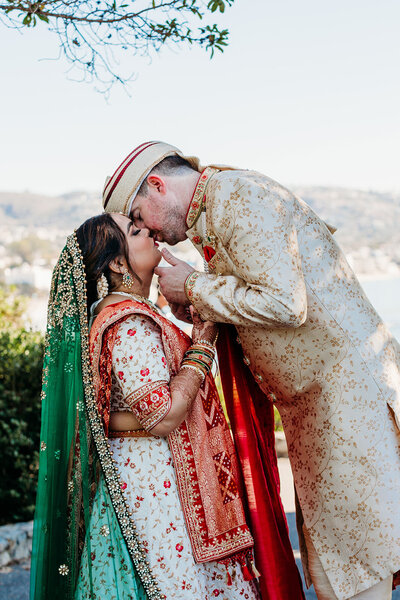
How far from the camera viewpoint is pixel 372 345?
2.31 meters

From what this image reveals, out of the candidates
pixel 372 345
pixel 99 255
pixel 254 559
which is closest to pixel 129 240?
pixel 99 255

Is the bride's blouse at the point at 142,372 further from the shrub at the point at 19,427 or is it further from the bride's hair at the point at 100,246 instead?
the shrub at the point at 19,427

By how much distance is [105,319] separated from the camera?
Result: 2258 mm

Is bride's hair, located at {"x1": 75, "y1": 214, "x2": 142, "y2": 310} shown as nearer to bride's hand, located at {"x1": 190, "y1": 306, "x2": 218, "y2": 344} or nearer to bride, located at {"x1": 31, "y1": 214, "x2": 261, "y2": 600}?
bride, located at {"x1": 31, "y1": 214, "x2": 261, "y2": 600}

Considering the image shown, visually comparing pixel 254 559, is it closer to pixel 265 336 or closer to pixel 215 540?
pixel 215 540

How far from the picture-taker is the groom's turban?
8.00 ft

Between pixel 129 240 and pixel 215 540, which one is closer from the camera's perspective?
pixel 215 540

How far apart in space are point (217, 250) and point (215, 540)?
1024 millimetres

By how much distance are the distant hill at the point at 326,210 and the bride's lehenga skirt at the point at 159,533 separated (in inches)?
3306

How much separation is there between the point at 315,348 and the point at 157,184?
855 millimetres

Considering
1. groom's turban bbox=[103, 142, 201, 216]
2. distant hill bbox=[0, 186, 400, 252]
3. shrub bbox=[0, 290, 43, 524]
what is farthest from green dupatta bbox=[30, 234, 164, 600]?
distant hill bbox=[0, 186, 400, 252]

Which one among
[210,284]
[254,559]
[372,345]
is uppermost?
[210,284]

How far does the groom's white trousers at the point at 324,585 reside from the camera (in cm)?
228

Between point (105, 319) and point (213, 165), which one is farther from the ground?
point (213, 165)
